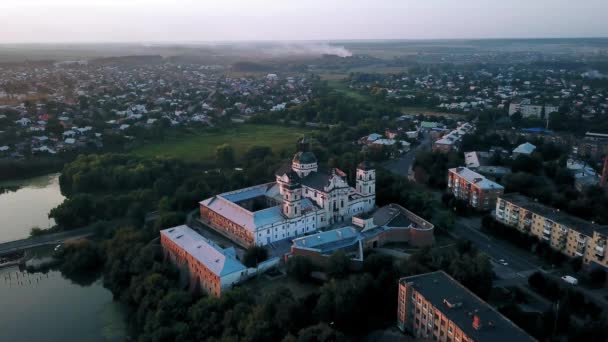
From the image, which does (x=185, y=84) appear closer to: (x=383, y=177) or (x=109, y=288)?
(x=383, y=177)

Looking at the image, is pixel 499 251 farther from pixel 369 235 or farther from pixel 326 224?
pixel 326 224

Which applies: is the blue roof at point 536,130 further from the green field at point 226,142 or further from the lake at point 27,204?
the lake at point 27,204

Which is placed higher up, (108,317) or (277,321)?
(277,321)

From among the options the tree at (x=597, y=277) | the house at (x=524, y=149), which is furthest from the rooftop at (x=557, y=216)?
the house at (x=524, y=149)

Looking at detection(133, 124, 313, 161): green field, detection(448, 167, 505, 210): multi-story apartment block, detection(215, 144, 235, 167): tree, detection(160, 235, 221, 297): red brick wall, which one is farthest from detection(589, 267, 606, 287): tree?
detection(215, 144, 235, 167): tree

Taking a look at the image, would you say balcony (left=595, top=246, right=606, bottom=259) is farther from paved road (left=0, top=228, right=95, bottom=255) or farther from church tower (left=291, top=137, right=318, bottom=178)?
paved road (left=0, top=228, right=95, bottom=255)

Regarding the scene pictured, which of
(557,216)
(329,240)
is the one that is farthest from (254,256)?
(557,216)

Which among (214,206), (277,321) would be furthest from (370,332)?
(214,206)

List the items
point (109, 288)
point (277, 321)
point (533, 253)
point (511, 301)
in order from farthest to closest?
point (533, 253), point (109, 288), point (511, 301), point (277, 321)
